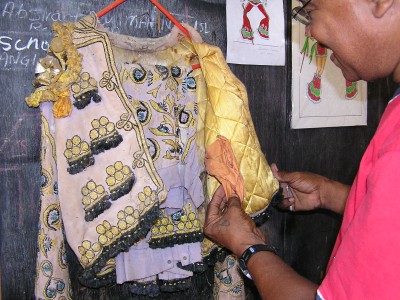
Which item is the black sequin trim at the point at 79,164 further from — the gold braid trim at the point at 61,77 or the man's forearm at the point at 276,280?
the man's forearm at the point at 276,280

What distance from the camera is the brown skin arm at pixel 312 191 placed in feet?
4.16

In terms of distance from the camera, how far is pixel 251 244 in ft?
3.01

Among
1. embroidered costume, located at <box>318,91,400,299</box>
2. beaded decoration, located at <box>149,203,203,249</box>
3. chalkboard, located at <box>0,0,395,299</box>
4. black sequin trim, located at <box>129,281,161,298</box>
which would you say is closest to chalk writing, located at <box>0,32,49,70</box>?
chalkboard, located at <box>0,0,395,299</box>

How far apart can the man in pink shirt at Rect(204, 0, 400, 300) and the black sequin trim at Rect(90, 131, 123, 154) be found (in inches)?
12.8

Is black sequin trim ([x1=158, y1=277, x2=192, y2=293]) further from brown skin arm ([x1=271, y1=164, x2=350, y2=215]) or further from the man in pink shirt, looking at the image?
brown skin arm ([x1=271, y1=164, x2=350, y2=215])

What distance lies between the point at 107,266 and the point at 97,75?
49 cm

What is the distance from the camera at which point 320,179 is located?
1307mm

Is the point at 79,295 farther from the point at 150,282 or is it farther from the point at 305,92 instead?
the point at 305,92

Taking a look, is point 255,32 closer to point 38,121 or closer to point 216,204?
point 216,204

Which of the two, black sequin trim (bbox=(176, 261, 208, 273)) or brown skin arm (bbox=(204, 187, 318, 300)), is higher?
brown skin arm (bbox=(204, 187, 318, 300))

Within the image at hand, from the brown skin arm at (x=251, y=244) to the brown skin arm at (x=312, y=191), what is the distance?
13.1 inches

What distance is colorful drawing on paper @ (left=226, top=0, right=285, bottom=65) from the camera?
1421 mm

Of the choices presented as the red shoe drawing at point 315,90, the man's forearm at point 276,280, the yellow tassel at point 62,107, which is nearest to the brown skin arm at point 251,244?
the man's forearm at point 276,280

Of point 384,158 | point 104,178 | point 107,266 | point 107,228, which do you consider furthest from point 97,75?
point 384,158
